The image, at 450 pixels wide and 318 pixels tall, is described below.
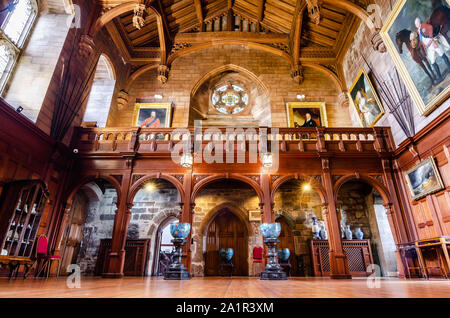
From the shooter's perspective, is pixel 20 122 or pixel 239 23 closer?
pixel 20 122

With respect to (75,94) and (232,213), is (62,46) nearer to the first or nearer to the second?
(75,94)

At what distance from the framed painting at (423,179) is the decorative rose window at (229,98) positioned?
654 centimetres

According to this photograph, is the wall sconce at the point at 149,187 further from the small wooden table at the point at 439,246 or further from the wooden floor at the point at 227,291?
the small wooden table at the point at 439,246

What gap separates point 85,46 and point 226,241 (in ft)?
24.6

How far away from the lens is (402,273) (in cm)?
584

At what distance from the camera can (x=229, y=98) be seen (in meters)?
10.9

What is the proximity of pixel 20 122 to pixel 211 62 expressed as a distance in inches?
296

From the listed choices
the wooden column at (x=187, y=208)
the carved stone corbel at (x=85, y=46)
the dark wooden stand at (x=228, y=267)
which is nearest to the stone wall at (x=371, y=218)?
the dark wooden stand at (x=228, y=267)

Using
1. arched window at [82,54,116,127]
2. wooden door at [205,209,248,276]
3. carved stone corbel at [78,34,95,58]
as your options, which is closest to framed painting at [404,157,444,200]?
wooden door at [205,209,248,276]

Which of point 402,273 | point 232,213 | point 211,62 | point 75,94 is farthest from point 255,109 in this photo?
point 402,273

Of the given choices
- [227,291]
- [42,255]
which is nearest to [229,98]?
[42,255]

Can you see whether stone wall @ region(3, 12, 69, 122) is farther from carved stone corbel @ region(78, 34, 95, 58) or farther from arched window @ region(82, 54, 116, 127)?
arched window @ region(82, 54, 116, 127)

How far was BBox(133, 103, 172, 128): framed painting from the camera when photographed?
9.34 metres
